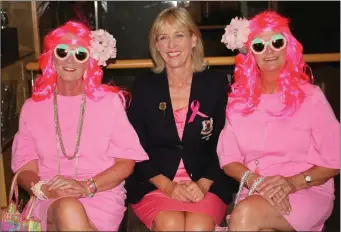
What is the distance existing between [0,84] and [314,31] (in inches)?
156

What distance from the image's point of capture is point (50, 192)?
2393mm

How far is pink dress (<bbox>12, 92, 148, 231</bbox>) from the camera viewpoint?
2.56 m

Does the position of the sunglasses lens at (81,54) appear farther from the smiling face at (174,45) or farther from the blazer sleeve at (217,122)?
the blazer sleeve at (217,122)

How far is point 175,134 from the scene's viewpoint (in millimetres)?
2652

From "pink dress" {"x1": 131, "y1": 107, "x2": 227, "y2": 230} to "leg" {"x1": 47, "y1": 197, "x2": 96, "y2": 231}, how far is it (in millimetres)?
356

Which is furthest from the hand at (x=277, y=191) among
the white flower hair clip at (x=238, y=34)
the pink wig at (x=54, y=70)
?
the pink wig at (x=54, y=70)

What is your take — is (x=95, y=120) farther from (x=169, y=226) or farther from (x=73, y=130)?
(x=169, y=226)

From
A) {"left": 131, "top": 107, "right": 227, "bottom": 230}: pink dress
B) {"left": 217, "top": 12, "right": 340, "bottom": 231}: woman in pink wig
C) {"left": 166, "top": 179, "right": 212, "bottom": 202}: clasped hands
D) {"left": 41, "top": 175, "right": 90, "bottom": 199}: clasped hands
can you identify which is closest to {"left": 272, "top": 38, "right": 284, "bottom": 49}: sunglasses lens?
{"left": 217, "top": 12, "right": 340, "bottom": 231}: woman in pink wig

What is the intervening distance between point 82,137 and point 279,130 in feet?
3.33

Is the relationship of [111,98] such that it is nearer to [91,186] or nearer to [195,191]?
[91,186]

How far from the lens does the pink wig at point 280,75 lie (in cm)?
249

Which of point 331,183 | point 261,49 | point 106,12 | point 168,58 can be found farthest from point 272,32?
point 106,12

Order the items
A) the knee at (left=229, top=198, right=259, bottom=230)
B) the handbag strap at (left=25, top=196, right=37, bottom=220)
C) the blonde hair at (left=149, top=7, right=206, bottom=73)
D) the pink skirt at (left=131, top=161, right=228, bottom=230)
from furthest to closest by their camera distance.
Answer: the blonde hair at (left=149, top=7, right=206, bottom=73), the pink skirt at (left=131, top=161, right=228, bottom=230), the handbag strap at (left=25, top=196, right=37, bottom=220), the knee at (left=229, top=198, right=259, bottom=230)

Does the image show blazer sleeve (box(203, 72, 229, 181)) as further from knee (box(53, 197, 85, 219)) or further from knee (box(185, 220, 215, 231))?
knee (box(53, 197, 85, 219))
